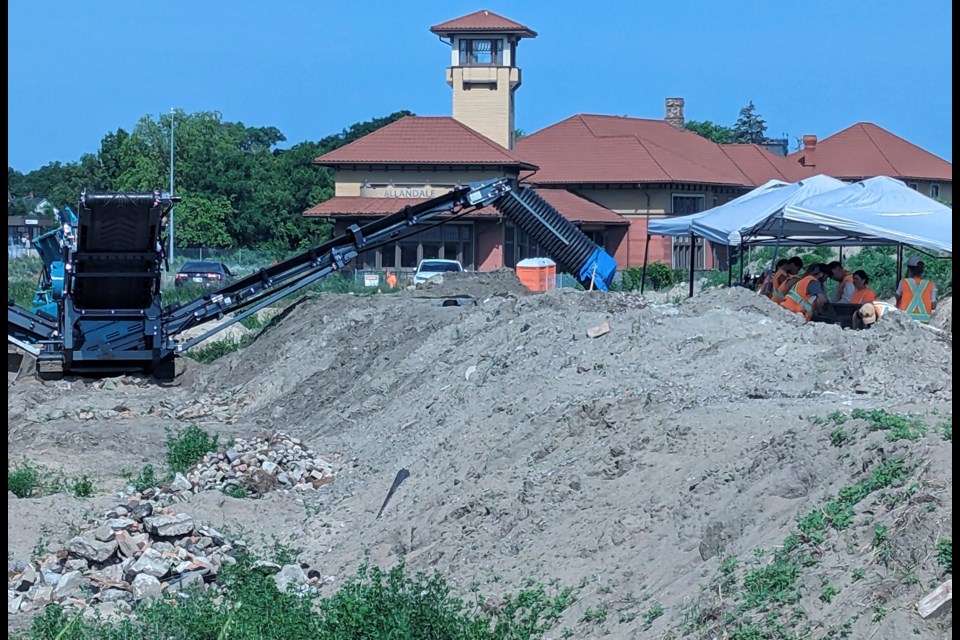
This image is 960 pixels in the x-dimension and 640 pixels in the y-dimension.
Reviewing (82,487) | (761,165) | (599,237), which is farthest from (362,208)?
(82,487)

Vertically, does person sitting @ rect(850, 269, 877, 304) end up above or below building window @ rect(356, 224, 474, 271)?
below

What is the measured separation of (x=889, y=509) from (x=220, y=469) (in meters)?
8.11

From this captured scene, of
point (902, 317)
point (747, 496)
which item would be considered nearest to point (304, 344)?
point (902, 317)

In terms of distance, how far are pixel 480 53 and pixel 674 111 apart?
19453 mm

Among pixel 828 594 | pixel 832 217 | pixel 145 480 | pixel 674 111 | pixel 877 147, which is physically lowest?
pixel 145 480

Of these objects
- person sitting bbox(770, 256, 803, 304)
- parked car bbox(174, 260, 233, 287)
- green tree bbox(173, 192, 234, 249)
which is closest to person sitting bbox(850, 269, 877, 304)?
person sitting bbox(770, 256, 803, 304)

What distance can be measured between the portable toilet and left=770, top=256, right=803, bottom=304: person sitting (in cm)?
801

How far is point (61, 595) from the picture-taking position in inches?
394

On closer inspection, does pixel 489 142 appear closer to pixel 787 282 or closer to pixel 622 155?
pixel 622 155

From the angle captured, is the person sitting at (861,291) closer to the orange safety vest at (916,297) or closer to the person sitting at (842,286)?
the person sitting at (842,286)

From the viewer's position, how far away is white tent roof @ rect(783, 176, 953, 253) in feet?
60.2

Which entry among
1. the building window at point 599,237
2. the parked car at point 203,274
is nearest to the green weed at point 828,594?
the parked car at point 203,274

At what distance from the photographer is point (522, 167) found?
4775cm

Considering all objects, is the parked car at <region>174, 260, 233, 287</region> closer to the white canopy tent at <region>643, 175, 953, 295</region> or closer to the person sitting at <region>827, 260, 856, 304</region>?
the white canopy tent at <region>643, 175, 953, 295</region>
